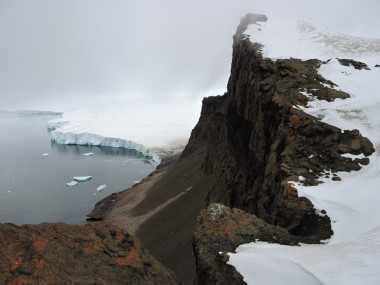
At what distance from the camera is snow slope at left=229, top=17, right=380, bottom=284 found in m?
4.70

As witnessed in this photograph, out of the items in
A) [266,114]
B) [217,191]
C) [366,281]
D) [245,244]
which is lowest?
[217,191]

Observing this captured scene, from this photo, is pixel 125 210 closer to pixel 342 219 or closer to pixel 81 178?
pixel 81 178

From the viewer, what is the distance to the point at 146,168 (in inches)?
2199

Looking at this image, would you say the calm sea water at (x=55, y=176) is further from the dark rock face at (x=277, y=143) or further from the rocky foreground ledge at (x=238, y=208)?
the dark rock face at (x=277, y=143)

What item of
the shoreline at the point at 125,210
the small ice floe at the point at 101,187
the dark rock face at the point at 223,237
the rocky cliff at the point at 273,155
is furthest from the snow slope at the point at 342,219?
the small ice floe at the point at 101,187

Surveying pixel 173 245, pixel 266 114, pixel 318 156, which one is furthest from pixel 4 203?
pixel 318 156

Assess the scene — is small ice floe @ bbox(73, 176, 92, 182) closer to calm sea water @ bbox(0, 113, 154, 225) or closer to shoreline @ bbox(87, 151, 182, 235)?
calm sea water @ bbox(0, 113, 154, 225)

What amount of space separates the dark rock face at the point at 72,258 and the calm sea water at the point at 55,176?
28.2m

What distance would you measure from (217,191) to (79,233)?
14.8 metres

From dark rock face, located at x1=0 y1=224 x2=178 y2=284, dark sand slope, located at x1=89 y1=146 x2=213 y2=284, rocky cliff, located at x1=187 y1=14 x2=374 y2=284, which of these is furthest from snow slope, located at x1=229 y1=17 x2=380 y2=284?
dark sand slope, located at x1=89 y1=146 x2=213 y2=284

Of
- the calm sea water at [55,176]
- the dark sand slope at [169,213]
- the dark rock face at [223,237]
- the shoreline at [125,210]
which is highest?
the dark rock face at [223,237]

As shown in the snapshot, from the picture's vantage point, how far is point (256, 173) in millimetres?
14375

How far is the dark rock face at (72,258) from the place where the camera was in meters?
4.65

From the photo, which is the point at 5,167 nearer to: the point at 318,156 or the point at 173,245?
the point at 173,245
